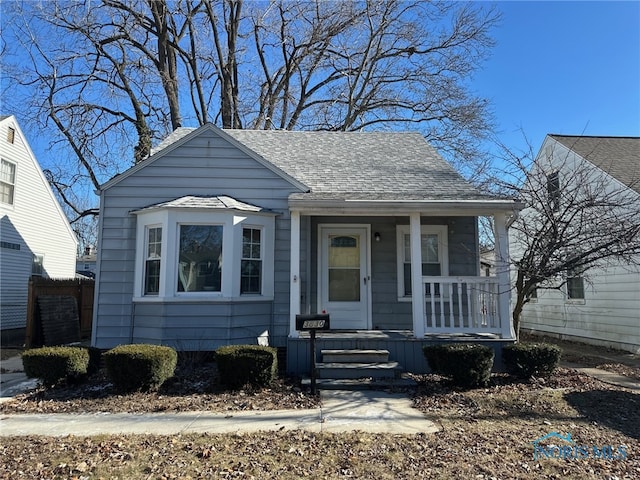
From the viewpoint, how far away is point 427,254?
29.5 feet

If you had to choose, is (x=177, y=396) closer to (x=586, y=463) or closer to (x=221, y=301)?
(x=221, y=301)

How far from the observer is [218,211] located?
7.60 metres

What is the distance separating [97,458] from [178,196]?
5.15m

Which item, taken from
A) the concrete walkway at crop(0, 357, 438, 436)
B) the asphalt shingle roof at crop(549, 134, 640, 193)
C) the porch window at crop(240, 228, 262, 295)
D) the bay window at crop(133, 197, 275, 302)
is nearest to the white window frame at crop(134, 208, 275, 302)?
the bay window at crop(133, 197, 275, 302)

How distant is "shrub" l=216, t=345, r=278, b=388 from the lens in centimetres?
610

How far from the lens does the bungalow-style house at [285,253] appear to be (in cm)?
748

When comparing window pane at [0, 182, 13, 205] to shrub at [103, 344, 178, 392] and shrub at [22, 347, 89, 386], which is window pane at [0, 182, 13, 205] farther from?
shrub at [103, 344, 178, 392]

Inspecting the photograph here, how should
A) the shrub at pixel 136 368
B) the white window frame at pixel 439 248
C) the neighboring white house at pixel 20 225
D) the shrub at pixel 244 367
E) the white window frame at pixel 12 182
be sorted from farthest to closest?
1. the white window frame at pixel 12 182
2. the neighboring white house at pixel 20 225
3. the white window frame at pixel 439 248
4. the shrub at pixel 244 367
5. the shrub at pixel 136 368

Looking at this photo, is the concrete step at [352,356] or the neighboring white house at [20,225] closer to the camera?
the concrete step at [352,356]

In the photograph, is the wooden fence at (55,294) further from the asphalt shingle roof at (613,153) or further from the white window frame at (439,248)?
the asphalt shingle roof at (613,153)

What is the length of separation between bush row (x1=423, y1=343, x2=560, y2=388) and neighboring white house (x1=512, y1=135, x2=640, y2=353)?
3.49 m

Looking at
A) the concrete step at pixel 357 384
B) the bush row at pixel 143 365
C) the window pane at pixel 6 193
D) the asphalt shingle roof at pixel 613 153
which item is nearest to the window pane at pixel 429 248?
the concrete step at pixel 357 384

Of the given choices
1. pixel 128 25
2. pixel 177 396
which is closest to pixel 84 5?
pixel 128 25

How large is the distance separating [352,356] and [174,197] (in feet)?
14.7
